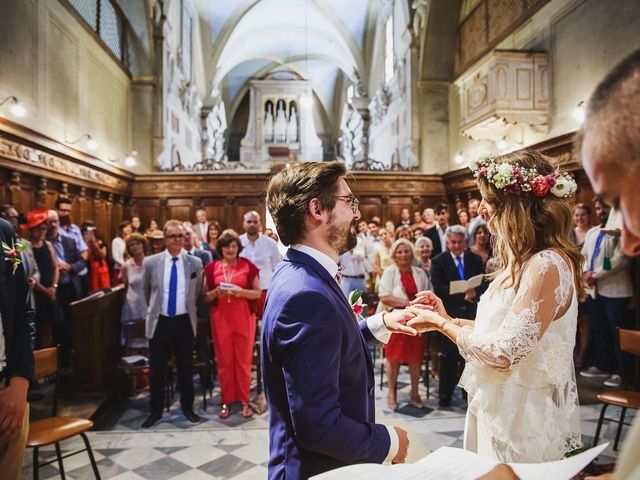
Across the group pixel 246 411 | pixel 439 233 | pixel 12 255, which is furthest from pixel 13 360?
pixel 439 233

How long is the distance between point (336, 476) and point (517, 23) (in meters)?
9.55

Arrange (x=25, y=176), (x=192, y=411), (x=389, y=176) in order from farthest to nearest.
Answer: (x=389, y=176)
(x=25, y=176)
(x=192, y=411)

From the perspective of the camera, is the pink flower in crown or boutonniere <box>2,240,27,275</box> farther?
boutonniere <box>2,240,27,275</box>

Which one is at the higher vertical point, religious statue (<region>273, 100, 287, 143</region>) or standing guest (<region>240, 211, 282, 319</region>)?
religious statue (<region>273, 100, 287, 143</region>)

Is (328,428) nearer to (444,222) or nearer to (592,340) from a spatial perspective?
(592,340)

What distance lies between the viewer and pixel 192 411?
165 inches

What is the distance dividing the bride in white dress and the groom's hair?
2.20ft

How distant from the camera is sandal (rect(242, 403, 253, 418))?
13.9 ft

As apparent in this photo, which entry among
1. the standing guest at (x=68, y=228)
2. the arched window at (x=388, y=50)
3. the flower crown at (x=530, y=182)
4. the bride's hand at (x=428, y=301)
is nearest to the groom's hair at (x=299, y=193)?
the flower crown at (x=530, y=182)

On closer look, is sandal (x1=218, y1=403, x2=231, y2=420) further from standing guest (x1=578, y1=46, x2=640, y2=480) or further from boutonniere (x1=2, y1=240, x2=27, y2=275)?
standing guest (x1=578, y1=46, x2=640, y2=480)

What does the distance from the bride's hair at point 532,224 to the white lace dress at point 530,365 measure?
7 centimetres

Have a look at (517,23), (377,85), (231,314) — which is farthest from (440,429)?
(377,85)

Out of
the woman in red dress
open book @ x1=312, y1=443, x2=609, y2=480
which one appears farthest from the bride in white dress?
the woman in red dress

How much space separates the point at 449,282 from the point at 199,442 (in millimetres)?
2575
